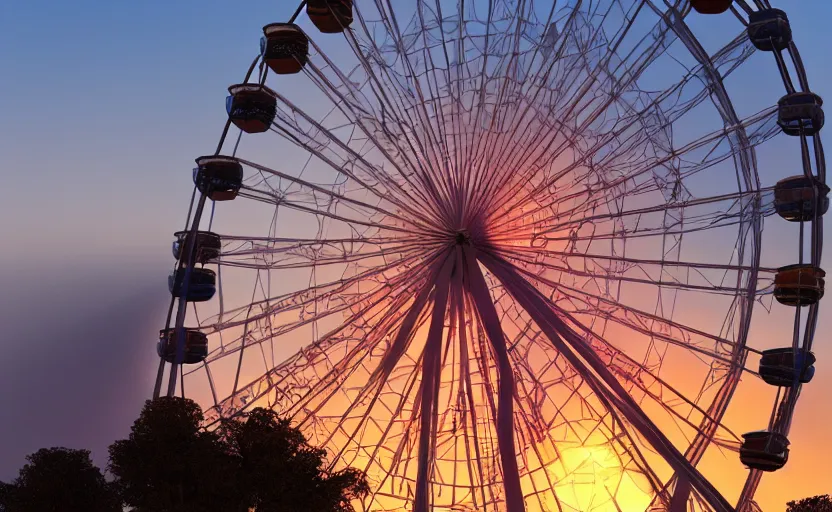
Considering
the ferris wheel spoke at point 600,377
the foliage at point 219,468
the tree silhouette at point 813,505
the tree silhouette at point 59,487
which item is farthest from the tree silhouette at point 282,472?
the tree silhouette at point 813,505

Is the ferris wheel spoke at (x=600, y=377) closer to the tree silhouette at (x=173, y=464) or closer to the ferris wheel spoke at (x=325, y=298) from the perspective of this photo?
the ferris wheel spoke at (x=325, y=298)

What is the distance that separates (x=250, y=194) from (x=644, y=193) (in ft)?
28.8

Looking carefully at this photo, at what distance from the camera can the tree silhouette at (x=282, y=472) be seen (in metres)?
34.2

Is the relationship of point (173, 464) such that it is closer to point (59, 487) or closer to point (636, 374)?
point (59, 487)

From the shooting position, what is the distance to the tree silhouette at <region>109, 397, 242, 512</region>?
33.6m

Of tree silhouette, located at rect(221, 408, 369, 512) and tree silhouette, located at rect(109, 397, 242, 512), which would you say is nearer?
tree silhouette, located at rect(109, 397, 242, 512)

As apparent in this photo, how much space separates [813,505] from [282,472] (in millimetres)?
11041

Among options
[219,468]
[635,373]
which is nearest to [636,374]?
[635,373]

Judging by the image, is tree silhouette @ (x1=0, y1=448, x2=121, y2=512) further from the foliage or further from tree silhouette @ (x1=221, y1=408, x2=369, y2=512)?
tree silhouette @ (x1=221, y1=408, x2=369, y2=512)

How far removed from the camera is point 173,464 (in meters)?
34.0

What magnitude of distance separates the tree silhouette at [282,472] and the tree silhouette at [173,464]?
19.0 inches

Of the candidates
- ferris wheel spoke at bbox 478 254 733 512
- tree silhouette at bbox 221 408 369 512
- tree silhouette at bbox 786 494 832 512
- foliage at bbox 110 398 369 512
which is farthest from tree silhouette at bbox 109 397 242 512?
tree silhouette at bbox 786 494 832 512

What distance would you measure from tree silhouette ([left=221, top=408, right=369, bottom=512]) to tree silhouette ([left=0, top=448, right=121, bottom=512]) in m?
2.98

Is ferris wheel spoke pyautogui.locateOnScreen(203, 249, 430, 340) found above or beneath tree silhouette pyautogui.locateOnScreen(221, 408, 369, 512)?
above
